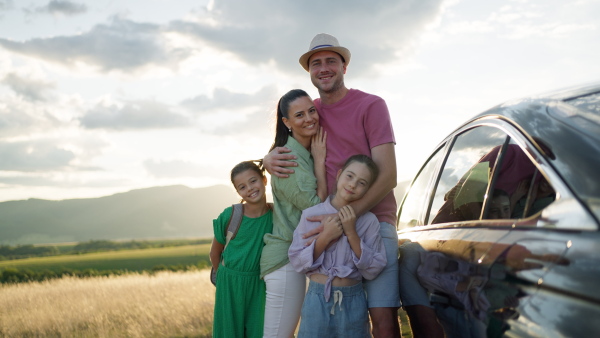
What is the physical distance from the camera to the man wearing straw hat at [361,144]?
331 cm

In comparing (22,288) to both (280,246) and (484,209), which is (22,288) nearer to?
(280,246)

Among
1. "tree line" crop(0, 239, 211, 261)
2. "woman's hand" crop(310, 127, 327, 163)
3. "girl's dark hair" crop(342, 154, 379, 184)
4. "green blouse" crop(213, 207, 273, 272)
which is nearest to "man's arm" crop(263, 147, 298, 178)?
"woman's hand" crop(310, 127, 327, 163)

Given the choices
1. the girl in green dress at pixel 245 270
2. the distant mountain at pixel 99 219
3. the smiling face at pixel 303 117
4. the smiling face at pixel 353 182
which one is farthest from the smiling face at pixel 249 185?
the distant mountain at pixel 99 219

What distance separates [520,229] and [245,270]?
2492 mm

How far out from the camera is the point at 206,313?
11.0 metres

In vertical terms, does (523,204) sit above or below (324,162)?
below

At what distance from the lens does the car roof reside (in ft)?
6.11

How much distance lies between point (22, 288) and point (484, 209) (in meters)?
17.3

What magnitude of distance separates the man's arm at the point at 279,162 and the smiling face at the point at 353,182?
1.40 feet

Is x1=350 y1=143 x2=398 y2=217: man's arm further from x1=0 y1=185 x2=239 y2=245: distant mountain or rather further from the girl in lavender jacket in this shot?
x1=0 y1=185 x2=239 y2=245: distant mountain

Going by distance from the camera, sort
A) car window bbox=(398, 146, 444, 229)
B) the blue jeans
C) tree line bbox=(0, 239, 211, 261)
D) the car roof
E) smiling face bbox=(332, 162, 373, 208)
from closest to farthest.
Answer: the car roof
the blue jeans
smiling face bbox=(332, 162, 373, 208)
car window bbox=(398, 146, 444, 229)
tree line bbox=(0, 239, 211, 261)

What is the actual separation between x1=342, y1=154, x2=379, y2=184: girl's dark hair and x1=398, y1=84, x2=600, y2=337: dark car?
474mm

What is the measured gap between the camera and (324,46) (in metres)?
4.12

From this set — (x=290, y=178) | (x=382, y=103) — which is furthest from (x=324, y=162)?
(x=382, y=103)
